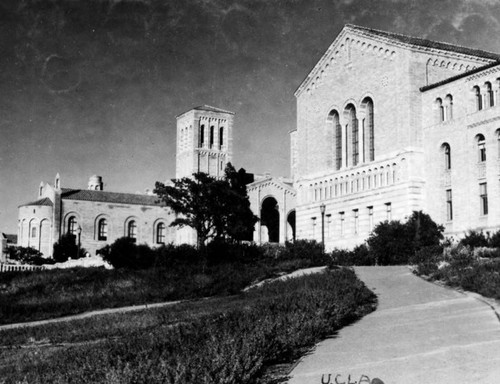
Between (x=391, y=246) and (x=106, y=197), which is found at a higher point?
(x=106, y=197)

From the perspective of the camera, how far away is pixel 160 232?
8856cm

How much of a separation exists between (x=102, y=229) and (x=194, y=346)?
7878 centimetres

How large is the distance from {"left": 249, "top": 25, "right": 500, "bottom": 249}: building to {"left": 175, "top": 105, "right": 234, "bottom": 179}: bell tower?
41370 millimetres

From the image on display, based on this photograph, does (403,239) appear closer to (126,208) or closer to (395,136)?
(395,136)

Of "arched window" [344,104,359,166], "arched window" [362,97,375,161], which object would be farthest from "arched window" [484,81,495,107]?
"arched window" [344,104,359,166]

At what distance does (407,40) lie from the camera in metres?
40.4

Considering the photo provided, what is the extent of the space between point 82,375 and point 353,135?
38837mm

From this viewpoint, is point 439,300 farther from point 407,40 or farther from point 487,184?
point 407,40

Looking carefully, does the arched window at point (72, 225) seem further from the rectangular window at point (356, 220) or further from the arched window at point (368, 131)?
the arched window at point (368, 131)

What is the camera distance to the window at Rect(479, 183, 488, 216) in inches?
1373

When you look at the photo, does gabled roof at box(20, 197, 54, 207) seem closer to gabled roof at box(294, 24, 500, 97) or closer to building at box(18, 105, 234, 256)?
building at box(18, 105, 234, 256)

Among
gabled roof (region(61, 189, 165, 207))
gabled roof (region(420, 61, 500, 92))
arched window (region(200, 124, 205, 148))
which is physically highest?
arched window (region(200, 124, 205, 148))

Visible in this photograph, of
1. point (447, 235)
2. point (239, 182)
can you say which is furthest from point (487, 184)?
point (239, 182)

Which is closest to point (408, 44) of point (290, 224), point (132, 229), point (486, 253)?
point (486, 253)
